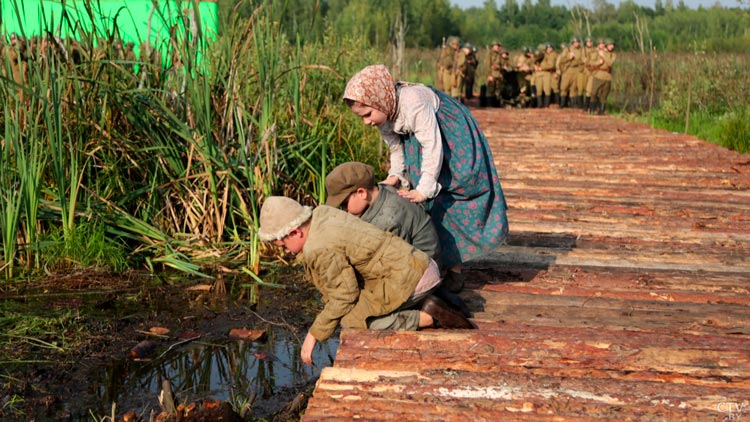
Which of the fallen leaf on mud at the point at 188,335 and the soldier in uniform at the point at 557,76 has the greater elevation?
the soldier in uniform at the point at 557,76

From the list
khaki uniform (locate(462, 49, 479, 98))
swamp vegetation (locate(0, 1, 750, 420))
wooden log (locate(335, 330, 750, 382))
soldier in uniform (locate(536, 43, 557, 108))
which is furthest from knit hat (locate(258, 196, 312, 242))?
soldier in uniform (locate(536, 43, 557, 108))

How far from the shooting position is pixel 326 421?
2.66 metres

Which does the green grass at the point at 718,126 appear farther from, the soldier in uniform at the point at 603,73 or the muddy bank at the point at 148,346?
the muddy bank at the point at 148,346

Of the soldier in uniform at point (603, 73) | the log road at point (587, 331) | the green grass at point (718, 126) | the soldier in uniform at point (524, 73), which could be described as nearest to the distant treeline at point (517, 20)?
the soldier in uniform at point (524, 73)

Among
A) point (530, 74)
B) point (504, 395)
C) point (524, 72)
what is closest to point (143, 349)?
point (504, 395)

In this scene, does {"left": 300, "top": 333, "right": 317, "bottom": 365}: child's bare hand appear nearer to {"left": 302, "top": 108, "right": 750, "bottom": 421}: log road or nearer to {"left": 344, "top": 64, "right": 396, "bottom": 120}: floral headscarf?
{"left": 302, "top": 108, "right": 750, "bottom": 421}: log road

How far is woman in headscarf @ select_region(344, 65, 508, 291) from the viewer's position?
11.8ft

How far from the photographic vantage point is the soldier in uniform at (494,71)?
17.6 metres

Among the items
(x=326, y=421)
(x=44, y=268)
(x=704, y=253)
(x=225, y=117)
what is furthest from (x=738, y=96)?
(x=326, y=421)

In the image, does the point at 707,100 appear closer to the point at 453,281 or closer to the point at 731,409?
the point at 453,281

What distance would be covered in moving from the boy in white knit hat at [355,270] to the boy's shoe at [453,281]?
1.75 feet

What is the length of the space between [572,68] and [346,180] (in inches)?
562

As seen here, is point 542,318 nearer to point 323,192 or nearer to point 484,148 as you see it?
point 484,148

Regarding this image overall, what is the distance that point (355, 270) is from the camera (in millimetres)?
3344
